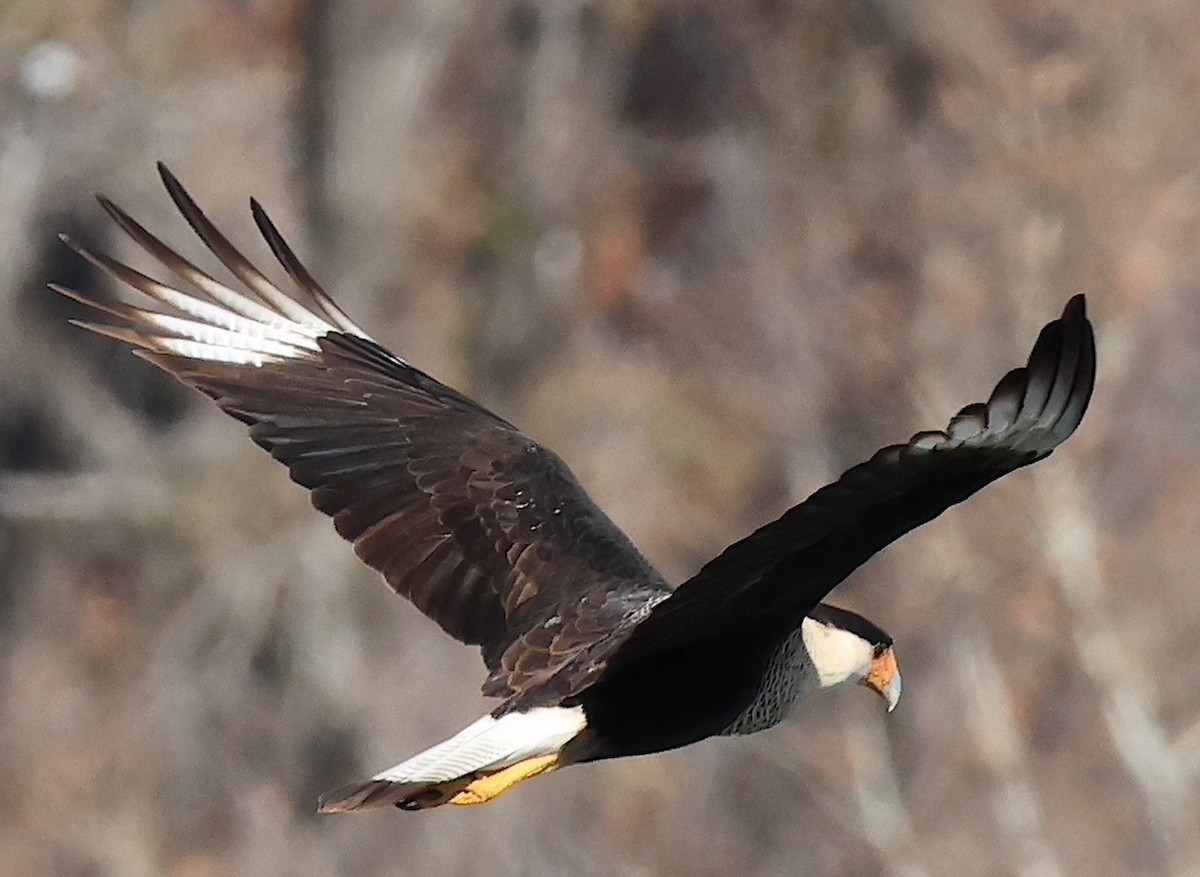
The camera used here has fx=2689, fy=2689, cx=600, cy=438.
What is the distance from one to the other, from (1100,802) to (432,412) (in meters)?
7.01

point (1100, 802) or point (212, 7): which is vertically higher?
point (212, 7)

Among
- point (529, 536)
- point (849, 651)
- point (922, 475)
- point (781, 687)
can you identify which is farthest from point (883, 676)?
point (922, 475)

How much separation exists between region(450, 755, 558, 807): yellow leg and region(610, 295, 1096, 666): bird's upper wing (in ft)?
1.76

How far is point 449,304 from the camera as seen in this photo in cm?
1675

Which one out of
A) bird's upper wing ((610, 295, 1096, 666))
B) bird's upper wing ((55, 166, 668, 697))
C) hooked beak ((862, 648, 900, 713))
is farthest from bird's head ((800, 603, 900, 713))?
A: bird's upper wing ((610, 295, 1096, 666))

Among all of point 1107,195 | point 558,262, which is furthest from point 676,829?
point 558,262

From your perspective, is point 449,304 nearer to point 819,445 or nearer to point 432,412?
point 819,445

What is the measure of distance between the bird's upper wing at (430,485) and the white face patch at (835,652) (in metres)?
0.31

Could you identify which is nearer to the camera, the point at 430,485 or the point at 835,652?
the point at 835,652

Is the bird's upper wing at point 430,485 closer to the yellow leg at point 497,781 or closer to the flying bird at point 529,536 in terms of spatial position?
the flying bird at point 529,536

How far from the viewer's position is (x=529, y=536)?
5371 mm

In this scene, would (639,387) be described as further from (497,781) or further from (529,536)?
(497,781)

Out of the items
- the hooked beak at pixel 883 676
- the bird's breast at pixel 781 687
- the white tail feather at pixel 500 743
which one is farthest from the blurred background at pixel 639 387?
the white tail feather at pixel 500 743

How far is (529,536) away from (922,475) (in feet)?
4.84
